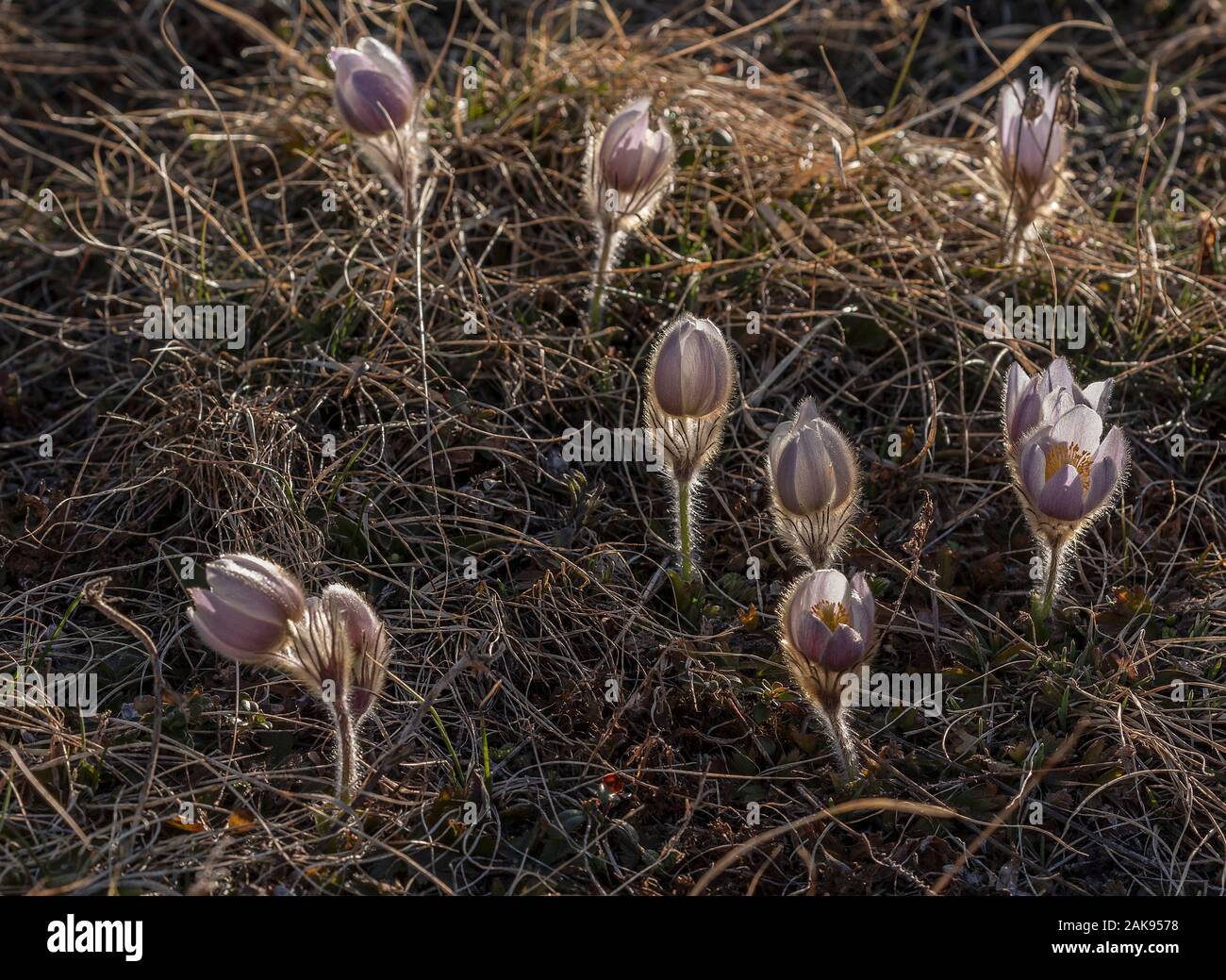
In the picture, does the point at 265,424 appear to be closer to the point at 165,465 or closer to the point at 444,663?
the point at 165,465

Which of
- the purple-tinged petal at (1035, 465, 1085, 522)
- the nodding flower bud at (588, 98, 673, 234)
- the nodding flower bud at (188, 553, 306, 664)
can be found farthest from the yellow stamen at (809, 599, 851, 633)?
the nodding flower bud at (588, 98, 673, 234)

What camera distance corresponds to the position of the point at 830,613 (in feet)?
6.82

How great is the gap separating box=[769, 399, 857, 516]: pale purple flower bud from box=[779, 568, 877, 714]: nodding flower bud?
0.16 m

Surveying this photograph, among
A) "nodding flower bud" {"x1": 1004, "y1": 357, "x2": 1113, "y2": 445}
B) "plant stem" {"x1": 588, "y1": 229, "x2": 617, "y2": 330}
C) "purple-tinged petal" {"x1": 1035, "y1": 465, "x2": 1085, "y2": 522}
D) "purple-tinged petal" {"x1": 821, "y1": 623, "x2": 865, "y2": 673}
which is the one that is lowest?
"purple-tinged petal" {"x1": 821, "y1": 623, "x2": 865, "y2": 673}

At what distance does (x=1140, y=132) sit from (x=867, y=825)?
2641 millimetres

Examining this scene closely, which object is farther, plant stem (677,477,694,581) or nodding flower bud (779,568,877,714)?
plant stem (677,477,694,581)

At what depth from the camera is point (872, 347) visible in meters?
3.13

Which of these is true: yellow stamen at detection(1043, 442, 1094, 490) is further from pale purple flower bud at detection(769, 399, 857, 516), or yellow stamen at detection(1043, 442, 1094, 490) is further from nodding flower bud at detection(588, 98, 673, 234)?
nodding flower bud at detection(588, 98, 673, 234)

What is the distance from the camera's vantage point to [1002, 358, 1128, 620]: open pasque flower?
220 cm

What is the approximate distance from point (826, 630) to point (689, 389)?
0.53 m

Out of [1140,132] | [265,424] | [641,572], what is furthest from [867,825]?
[1140,132]

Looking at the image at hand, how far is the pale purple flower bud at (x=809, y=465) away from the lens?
2164 mm

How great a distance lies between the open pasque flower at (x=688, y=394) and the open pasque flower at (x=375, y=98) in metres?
0.93

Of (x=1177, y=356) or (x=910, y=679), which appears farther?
(x=1177, y=356)
